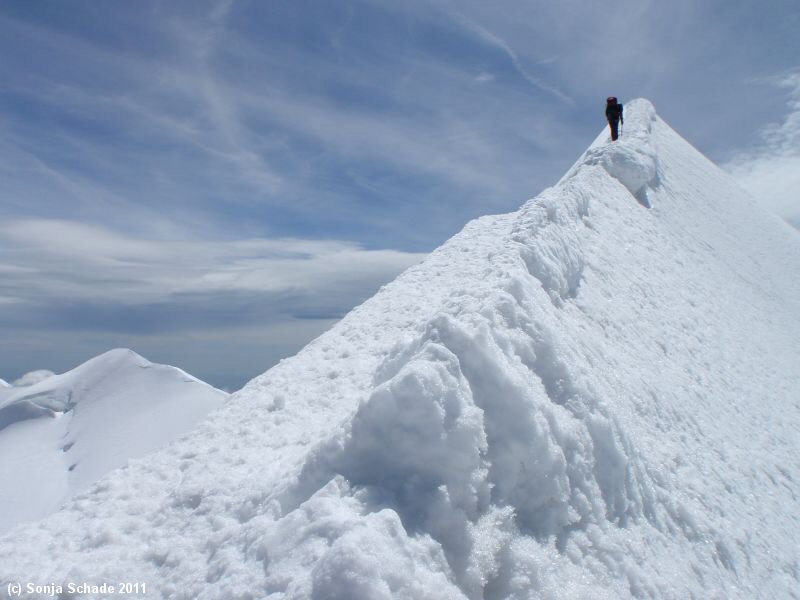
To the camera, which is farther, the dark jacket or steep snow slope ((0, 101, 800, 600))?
the dark jacket

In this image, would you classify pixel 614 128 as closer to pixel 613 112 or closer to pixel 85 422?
pixel 613 112

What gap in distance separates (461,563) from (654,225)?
13.0m

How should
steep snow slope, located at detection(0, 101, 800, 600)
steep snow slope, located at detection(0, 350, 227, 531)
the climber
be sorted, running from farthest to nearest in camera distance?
steep snow slope, located at detection(0, 350, 227, 531)
the climber
steep snow slope, located at detection(0, 101, 800, 600)

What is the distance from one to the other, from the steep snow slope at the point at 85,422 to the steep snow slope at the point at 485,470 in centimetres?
1814

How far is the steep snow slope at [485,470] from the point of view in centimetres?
403

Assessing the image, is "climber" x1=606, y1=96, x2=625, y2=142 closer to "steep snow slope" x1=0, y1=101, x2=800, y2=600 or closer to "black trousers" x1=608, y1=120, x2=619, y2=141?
"black trousers" x1=608, y1=120, x2=619, y2=141

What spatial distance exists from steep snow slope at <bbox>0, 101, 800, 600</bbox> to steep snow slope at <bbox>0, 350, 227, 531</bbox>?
18135 millimetres

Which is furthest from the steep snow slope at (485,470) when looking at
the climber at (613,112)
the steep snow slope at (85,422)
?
the steep snow slope at (85,422)

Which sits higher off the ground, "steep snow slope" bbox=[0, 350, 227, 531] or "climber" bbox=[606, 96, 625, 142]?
"climber" bbox=[606, 96, 625, 142]

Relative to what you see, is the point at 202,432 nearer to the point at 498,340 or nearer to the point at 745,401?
the point at 498,340

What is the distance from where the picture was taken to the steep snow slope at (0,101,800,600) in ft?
13.2

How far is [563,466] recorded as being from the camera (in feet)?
16.0

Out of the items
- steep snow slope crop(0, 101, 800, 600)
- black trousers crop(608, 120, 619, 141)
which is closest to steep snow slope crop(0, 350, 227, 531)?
steep snow slope crop(0, 101, 800, 600)

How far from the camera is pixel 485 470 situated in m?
4.48
